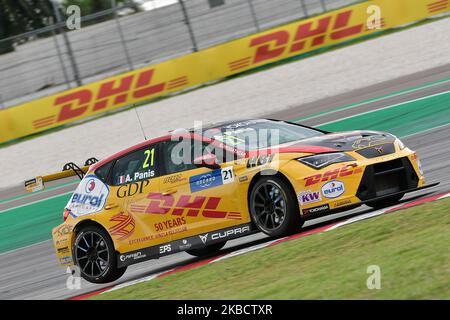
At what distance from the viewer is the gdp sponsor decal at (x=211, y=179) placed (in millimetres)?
9578

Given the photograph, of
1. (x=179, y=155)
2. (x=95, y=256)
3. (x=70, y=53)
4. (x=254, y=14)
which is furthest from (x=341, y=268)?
(x=70, y=53)

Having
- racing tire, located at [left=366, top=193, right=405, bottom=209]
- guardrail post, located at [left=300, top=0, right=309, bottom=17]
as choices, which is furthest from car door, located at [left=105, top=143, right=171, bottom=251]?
guardrail post, located at [left=300, top=0, right=309, bottom=17]

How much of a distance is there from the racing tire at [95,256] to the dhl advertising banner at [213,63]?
12.4m

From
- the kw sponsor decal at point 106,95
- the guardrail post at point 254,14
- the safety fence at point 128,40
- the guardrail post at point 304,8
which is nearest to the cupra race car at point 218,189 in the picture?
the kw sponsor decal at point 106,95

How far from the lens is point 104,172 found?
10.8 m

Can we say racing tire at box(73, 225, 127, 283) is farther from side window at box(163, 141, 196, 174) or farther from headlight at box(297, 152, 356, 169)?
headlight at box(297, 152, 356, 169)

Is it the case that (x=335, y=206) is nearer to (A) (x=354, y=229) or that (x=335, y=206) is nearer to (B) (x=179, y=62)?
(A) (x=354, y=229)

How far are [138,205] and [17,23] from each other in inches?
1074

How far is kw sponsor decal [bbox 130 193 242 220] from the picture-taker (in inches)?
382

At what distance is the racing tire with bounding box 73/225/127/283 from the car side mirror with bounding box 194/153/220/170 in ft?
5.12

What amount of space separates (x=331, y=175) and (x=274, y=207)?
665 millimetres

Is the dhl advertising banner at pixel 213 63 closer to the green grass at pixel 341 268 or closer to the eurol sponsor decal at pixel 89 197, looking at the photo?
the eurol sponsor decal at pixel 89 197

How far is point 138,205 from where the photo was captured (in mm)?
10227

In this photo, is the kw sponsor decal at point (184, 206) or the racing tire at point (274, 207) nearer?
the racing tire at point (274, 207)
